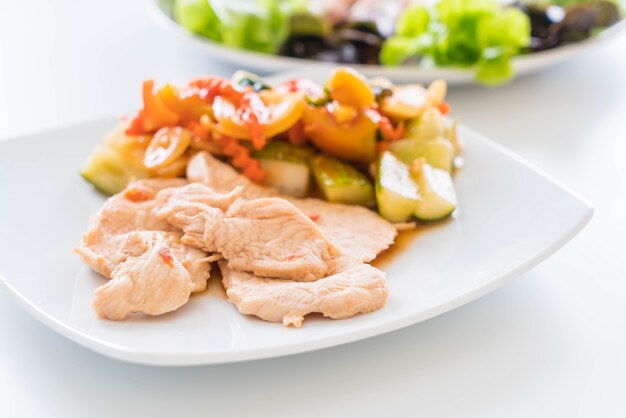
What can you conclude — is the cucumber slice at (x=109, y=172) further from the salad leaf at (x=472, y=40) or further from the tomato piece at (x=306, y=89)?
the salad leaf at (x=472, y=40)

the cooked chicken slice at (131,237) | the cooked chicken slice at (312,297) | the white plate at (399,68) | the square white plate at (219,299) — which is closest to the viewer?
the square white plate at (219,299)

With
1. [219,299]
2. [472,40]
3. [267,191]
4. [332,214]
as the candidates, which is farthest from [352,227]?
[472,40]

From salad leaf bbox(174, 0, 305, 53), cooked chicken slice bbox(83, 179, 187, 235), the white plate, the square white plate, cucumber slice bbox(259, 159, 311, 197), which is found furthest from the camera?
salad leaf bbox(174, 0, 305, 53)

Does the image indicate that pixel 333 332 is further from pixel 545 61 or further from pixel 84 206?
pixel 545 61

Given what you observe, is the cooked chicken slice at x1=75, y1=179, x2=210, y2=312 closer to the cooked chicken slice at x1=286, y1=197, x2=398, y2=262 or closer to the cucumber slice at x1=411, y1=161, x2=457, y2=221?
the cooked chicken slice at x1=286, y1=197, x2=398, y2=262

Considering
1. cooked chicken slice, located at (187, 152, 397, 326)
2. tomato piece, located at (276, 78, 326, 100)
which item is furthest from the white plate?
cooked chicken slice, located at (187, 152, 397, 326)

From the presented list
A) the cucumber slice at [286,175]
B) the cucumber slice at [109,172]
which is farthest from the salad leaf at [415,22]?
the cucumber slice at [109,172]
